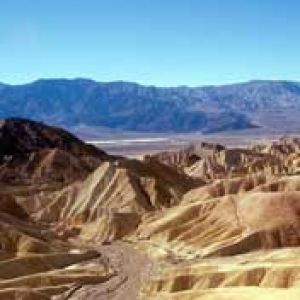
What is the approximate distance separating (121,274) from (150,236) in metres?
22.2

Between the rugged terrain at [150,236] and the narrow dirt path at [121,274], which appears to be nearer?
the rugged terrain at [150,236]

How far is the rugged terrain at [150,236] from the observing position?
270 feet

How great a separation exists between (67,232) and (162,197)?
21.9 metres

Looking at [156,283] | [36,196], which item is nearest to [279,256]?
[156,283]

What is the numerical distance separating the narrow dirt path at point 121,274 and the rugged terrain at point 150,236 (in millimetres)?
125

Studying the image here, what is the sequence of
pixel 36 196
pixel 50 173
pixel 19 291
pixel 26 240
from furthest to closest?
1. pixel 50 173
2. pixel 36 196
3. pixel 26 240
4. pixel 19 291

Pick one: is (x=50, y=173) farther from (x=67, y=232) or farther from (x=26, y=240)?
(x=26, y=240)

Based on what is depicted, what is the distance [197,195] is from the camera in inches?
5349

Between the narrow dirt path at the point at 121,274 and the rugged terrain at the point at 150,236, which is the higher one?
the rugged terrain at the point at 150,236

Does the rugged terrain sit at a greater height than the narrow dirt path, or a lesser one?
greater

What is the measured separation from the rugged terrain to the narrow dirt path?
0.12 meters

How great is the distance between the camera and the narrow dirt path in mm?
87438

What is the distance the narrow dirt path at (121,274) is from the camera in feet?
287

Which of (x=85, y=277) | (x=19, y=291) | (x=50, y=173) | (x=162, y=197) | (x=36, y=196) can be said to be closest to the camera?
(x=19, y=291)
